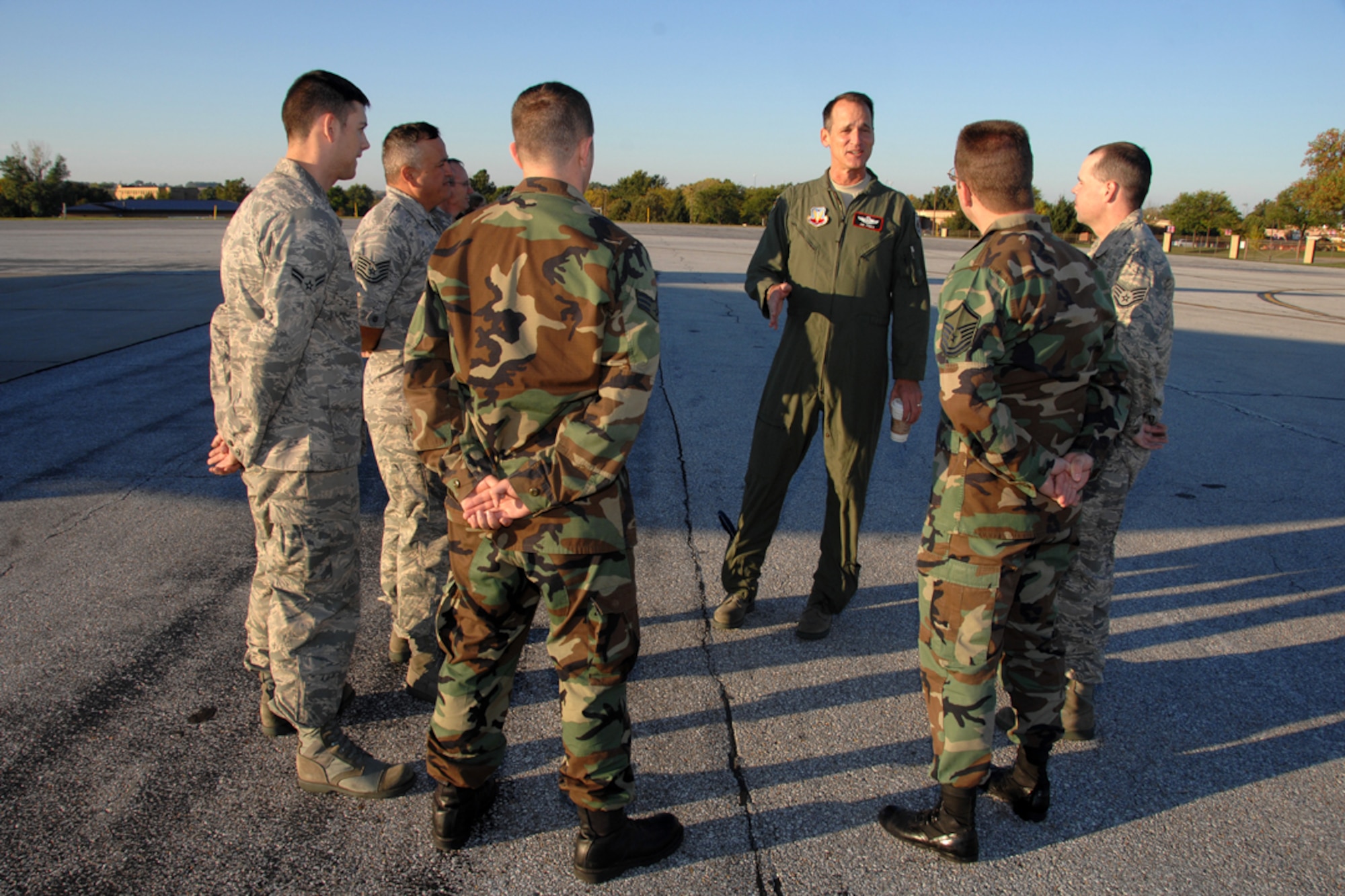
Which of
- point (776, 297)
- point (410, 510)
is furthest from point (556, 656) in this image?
point (776, 297)

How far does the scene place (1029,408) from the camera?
221cm

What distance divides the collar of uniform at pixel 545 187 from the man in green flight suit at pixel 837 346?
1.51 metres

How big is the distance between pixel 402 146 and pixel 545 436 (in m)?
1.77

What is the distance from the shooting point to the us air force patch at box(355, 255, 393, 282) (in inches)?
116

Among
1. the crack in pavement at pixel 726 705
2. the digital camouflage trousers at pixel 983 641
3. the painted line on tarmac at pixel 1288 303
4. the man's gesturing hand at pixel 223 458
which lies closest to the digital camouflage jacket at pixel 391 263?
the man's gesturing hand at pixel 223 458

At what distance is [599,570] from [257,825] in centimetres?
134

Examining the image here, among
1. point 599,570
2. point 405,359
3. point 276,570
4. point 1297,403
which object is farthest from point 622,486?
point 1297,403

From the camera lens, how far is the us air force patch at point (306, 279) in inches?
90.7

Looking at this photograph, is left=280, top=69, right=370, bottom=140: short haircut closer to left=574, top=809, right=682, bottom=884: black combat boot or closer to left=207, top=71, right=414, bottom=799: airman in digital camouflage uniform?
left=207, top=71, right=414, bottom=799: airman in digital camouflage uniform

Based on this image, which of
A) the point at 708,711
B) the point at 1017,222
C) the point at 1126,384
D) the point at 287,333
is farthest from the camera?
the point at 708,711

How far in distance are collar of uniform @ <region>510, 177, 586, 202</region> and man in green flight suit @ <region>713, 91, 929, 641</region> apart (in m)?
1.51

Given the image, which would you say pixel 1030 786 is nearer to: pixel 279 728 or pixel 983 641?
pixel 983 641

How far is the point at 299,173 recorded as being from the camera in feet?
8.05

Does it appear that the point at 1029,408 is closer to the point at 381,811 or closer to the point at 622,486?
the point at 622,486
